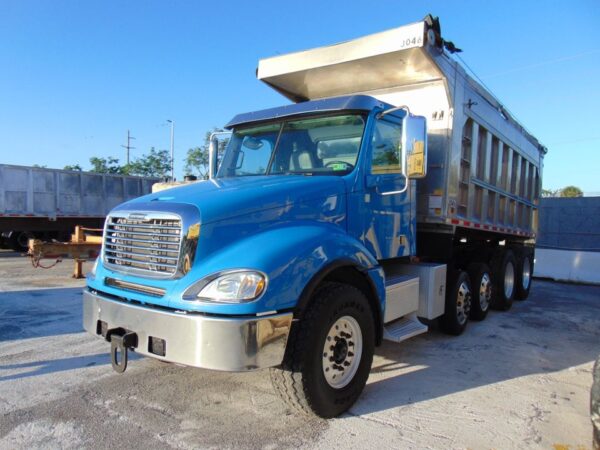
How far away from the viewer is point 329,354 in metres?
3.37

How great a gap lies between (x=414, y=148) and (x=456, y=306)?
281 centimetres

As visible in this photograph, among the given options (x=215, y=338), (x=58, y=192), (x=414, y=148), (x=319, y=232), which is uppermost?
(x=414, y=148)

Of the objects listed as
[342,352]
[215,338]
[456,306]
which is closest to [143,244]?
[215,338]

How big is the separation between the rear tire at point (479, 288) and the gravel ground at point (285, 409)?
82 cm

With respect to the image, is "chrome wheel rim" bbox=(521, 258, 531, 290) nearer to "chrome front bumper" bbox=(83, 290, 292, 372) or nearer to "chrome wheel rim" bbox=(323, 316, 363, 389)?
"chrome wheel rim" bbox=(323, 316, 363, 389)

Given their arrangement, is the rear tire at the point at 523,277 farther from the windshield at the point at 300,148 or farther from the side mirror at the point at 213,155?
the side mirror at the point at 213,155

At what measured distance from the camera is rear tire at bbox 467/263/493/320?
6594mm

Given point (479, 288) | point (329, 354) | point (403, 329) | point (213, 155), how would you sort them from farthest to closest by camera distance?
1. point (479, 288)
2. point (213, 155)
3. point (403, 329)
4. point (329, 354)

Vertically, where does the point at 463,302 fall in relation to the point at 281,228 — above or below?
below

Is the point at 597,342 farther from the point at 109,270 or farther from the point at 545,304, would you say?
the point at 109,270

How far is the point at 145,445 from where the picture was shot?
295 cm

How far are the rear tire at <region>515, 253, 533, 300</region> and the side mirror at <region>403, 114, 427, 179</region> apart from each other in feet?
19.1

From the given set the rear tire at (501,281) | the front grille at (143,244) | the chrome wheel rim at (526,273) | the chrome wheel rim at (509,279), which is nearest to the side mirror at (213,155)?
the front grille at (143,244)

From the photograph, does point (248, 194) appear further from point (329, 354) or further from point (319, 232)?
point (329, 354)
